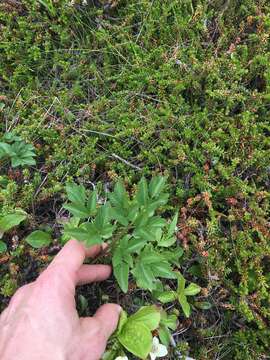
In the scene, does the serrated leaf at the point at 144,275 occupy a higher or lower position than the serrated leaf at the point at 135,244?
lower

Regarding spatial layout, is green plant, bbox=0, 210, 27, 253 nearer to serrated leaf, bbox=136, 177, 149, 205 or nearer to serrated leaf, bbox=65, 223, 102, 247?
serrated leaf, bbox=65, 223, 102, 247

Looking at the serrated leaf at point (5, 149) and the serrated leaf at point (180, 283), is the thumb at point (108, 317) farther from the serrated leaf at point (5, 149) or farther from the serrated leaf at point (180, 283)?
the serrated leaf at point (5, 149)

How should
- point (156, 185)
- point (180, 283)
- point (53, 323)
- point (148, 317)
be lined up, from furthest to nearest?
point (180, 283), point (148, 317), point (156, 185), point (53, 323)

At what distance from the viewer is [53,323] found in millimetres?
1679

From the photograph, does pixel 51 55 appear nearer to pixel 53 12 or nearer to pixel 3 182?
pixel 53 12

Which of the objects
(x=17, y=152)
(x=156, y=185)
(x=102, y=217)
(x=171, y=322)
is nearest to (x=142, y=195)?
(x=156, y=185)

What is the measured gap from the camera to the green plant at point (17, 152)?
2.49m

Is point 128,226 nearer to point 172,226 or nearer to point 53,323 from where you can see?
point 172,226

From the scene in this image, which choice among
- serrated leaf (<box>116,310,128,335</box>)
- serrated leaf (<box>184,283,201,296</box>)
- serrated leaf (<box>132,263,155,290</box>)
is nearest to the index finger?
serrated leaf (<box>132,263,155,290</box>)

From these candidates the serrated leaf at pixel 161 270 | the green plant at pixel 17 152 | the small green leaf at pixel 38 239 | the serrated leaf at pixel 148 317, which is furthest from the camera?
the green plant at pixel 17 152

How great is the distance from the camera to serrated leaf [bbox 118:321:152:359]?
197 centimetres

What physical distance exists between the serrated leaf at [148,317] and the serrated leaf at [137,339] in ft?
0.11

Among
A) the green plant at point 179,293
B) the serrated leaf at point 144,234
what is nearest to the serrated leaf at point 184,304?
the green plant at point 179,293

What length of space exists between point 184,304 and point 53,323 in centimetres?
71
